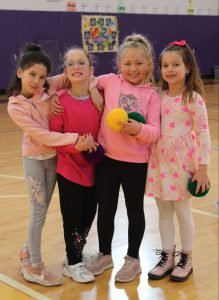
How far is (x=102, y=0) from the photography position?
1056cm

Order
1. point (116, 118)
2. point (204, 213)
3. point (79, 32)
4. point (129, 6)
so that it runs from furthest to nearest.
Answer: point (129, 6) → point (79, 32) → point (204, 213) → point (116, 118)

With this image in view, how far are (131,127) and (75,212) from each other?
0.54m

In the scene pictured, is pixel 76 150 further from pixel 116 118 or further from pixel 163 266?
pixel 163 266

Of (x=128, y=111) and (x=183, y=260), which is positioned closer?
(x=128, y=111)

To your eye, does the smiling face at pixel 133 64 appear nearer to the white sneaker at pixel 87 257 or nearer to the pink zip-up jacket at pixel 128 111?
the pink zip-up jacket at pixel 128 111

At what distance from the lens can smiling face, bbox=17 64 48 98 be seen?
7.64 ft

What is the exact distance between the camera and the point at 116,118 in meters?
2.22

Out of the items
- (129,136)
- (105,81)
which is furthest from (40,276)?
(105,81)

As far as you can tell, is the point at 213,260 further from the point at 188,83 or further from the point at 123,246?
the point at 188,83

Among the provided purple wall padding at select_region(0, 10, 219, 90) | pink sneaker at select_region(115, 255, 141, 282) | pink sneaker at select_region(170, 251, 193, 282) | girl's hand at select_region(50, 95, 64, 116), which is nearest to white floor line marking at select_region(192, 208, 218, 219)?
pink sneaker at select_region(170, 251, 193, 282)

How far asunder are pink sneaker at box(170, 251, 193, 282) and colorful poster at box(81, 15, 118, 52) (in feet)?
26.8

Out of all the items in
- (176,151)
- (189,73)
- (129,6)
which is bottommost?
(176,151)

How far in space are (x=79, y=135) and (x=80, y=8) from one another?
8.40 metres

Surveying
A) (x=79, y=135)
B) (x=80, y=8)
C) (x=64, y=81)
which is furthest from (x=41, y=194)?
(x=80, y=8)
